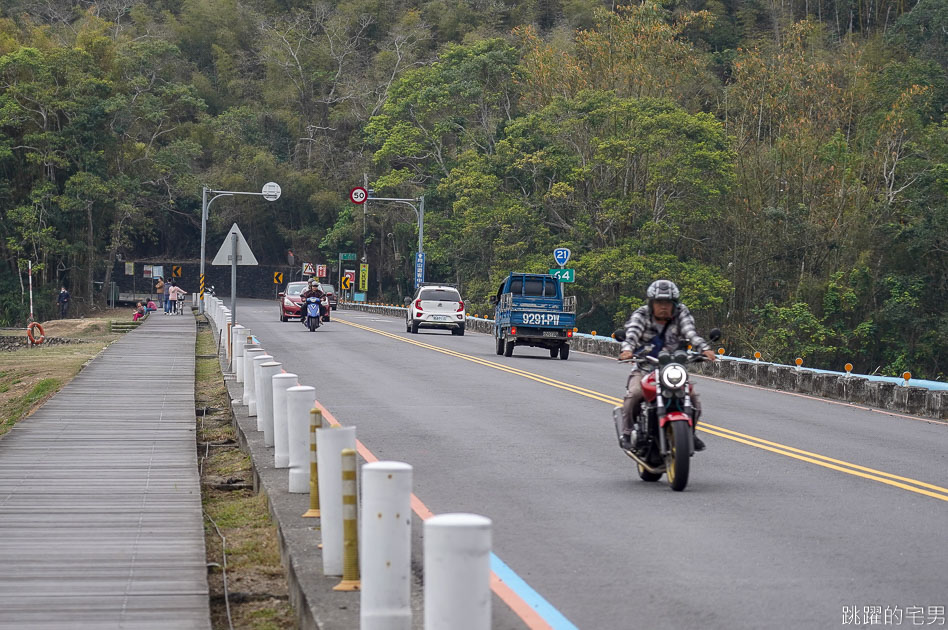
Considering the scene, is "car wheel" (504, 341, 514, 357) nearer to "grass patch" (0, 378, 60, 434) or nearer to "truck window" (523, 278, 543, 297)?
"truck window" (523, 278, 543, 297)

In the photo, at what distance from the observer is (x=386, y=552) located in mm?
5203

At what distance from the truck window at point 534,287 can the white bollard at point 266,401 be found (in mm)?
19700

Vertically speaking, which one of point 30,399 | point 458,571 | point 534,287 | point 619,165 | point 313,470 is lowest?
point 30,399

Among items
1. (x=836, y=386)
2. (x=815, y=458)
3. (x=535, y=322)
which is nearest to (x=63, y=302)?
(x=535, y=322)

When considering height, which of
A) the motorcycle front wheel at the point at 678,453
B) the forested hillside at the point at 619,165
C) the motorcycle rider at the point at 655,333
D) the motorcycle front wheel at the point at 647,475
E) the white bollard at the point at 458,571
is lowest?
the motorcycle front wheel at the point at 647,475

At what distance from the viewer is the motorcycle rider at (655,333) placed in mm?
10766

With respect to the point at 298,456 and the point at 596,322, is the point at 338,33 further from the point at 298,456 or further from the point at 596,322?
the point at 298,456

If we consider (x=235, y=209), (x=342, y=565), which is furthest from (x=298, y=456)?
(x=235, y=209)

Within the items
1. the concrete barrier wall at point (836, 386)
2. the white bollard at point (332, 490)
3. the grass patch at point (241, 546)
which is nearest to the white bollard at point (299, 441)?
the grass patch at point (241, 546)

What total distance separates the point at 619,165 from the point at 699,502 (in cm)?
4517

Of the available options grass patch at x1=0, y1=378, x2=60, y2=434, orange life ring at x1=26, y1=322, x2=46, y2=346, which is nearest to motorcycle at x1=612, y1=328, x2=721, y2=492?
grass patch at x1=0, y1=378, x2=60, y2=434

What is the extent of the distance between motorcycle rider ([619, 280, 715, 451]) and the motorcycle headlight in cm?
47

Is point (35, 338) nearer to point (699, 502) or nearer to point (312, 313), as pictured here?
point (312, 313)

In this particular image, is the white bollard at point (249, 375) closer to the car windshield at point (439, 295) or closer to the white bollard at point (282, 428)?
the white bollard at point (282, 428)
